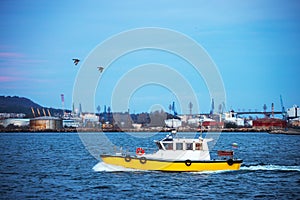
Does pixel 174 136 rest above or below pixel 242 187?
above

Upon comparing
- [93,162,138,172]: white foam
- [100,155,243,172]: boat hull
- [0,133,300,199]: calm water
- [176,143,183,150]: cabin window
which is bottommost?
[0,133,300,199]: calm water

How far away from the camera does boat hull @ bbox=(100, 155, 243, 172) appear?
42281mm

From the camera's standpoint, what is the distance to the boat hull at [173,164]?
42.3m

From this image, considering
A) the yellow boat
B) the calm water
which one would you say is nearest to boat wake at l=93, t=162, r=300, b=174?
the calm water

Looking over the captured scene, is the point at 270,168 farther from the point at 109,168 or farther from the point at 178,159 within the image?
the point at 109,168

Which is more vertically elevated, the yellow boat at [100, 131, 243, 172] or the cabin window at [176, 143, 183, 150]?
the cabin window at [176, 143, 183, 150]

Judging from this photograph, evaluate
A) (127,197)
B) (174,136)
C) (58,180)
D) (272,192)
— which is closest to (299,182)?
(272,192)

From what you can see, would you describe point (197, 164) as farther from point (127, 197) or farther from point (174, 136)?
point (127, 197)

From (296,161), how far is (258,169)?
1205 centimetres

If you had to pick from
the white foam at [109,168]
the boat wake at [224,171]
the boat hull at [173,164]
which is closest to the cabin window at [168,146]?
the boat hull at [173,164]

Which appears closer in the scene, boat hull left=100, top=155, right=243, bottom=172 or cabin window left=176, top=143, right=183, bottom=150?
boat hull left=100, top=155, right=243, bottom=172

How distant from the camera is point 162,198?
33.7 m

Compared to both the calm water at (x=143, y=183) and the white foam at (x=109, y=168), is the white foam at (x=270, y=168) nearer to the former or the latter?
the calm water at (x=143, y=183)

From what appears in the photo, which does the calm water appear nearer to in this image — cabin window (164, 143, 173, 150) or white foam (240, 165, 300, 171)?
white foam (240, 165, 300, 171)
